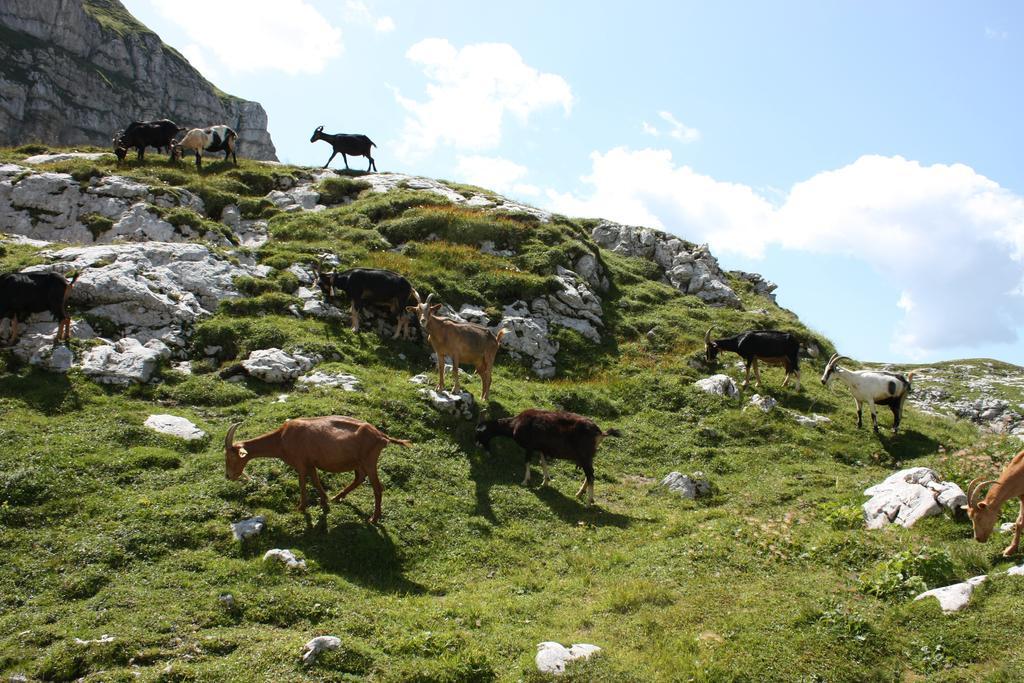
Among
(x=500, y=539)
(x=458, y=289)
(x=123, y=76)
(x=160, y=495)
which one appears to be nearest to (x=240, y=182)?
(x=458, y=289)

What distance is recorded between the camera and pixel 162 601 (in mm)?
9344

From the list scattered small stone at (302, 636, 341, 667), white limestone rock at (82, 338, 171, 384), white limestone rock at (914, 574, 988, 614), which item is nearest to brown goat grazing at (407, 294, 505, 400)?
white limestone rock at (82, 338, 171, 384)

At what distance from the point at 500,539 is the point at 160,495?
640 cm

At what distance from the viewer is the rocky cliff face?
111m

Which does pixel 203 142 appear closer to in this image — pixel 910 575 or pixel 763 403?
pixel 763 403

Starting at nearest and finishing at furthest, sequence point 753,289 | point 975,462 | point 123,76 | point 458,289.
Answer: point 975,462 → point 458,289 → point 753,289 → point 123,76

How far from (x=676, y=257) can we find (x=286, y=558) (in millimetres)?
32914

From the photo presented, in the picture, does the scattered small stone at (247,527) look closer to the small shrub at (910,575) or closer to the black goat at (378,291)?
the small shrub at (910,575)

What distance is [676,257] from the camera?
3941 cm

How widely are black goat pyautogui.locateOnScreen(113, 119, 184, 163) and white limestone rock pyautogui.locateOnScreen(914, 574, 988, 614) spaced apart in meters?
36.8

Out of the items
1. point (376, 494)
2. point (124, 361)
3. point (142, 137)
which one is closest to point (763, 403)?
point (376, 494)

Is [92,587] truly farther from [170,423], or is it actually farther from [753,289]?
[753,289]

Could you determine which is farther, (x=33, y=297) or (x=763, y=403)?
(x=763, y=403)

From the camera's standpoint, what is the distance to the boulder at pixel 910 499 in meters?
11.8
